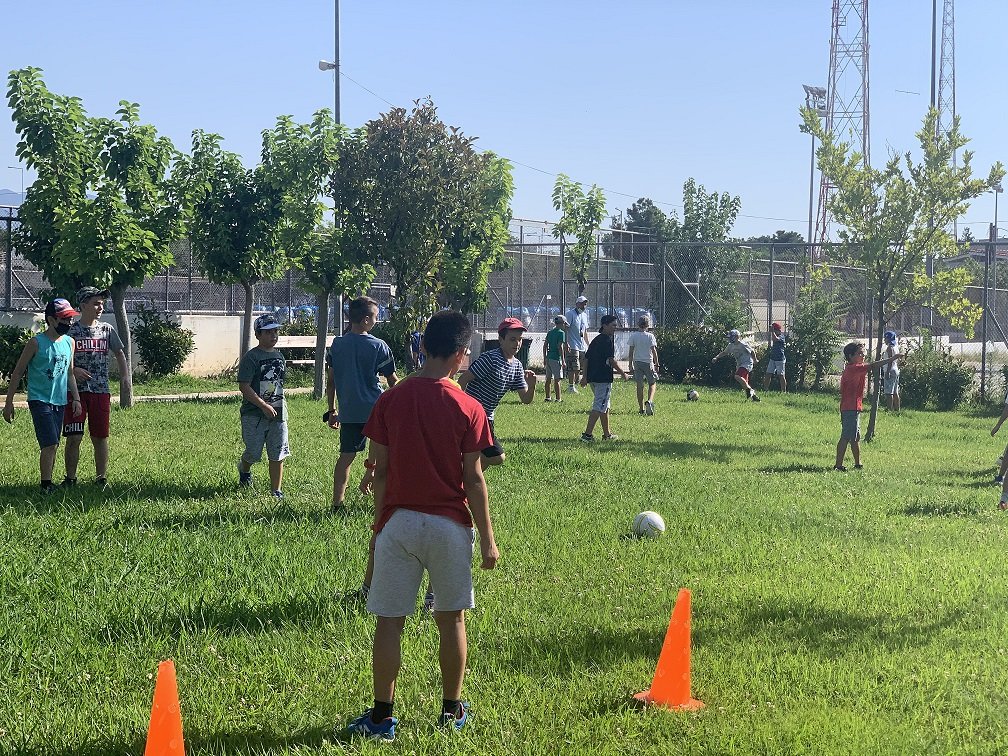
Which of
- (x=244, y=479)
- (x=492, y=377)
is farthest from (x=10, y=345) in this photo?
(x=492, y=377)

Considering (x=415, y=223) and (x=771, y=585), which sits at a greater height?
(x=415, y=223)

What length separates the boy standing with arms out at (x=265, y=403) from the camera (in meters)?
9.60

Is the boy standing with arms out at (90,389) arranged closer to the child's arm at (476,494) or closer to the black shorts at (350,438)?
the black shorts at (350,438)

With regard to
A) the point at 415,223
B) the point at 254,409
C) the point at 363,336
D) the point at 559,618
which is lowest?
the point at 559,618

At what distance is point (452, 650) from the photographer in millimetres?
4641

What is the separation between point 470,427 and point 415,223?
52.7 ft

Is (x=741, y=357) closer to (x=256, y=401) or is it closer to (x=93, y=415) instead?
(x=256, y=401)

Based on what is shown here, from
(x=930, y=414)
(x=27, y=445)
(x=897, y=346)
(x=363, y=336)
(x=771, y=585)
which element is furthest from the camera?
(x=897, y=346)

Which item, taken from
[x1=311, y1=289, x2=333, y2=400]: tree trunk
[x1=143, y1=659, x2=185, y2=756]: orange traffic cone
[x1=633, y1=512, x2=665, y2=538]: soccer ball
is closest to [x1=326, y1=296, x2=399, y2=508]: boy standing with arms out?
[x1=633, y1=512, x2=665, y2=538]: soccer ball

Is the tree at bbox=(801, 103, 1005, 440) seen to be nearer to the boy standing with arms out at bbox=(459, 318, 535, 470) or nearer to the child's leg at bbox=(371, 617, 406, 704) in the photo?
the boy standing with arms out at bbox=(459, 318, 535, 470)

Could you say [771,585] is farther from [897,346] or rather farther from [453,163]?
[897,346]

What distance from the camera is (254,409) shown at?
990cm

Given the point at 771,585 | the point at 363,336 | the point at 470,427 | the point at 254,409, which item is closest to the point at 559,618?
the point at 771,585

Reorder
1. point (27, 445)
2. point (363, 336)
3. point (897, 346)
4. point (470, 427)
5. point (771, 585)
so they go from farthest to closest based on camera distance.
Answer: point (897, 346) < point (27, 445) < point (363, 336) < point (771, 585) < point (470, 427)
